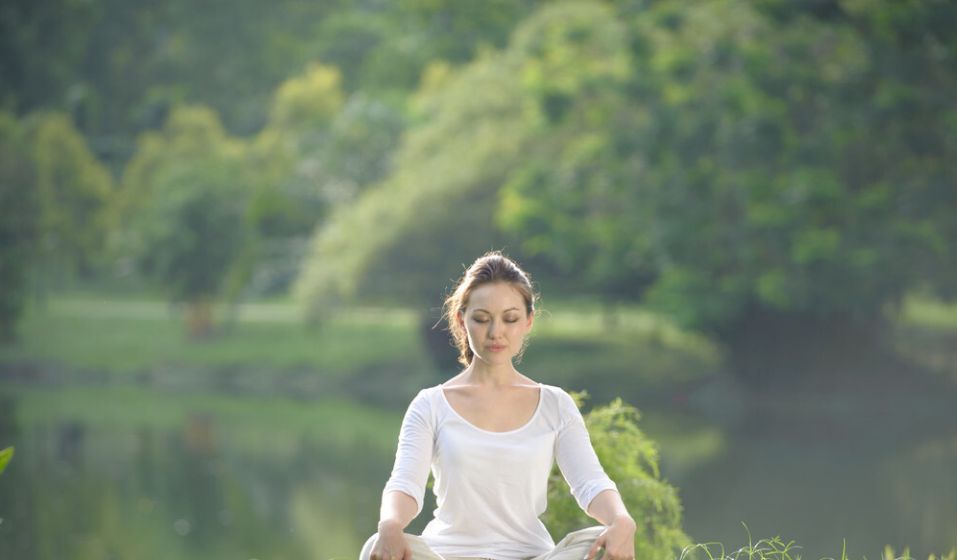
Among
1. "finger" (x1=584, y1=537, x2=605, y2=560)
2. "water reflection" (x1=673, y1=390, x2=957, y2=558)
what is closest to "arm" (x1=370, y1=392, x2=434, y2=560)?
"finger" (x1=584, y1=537, x2=605, y2=560)

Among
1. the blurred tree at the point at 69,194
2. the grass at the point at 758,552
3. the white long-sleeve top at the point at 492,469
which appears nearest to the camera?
the white long-sleeve top at the point at 492,469

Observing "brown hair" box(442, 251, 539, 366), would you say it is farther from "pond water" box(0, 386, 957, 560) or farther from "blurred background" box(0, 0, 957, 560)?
"blurred background" box(0, 0, 957, 560)

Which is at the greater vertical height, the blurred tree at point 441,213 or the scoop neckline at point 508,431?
the blurred tree at point 441,213

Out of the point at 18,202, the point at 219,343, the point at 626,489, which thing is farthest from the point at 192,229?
the point at 626,489

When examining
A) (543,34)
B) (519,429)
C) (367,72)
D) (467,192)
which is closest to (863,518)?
(519,429)

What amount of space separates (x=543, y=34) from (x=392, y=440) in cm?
1236

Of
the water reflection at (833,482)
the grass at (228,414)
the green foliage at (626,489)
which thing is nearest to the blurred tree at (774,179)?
the water reflection at (833,482)

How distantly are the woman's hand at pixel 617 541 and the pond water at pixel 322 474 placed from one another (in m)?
7.89

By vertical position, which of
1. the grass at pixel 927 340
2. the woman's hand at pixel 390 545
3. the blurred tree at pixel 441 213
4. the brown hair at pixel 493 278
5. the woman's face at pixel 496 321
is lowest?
the woman's hand at pixel 390 545

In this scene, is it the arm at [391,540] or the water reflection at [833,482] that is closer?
the arm at [391,540]

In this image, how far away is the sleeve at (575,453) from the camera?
3.39 m

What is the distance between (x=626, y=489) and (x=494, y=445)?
2557mm

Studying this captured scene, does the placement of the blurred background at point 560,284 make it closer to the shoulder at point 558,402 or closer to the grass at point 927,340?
the grass at point 927,340

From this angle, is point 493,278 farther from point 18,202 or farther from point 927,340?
point 18,202
